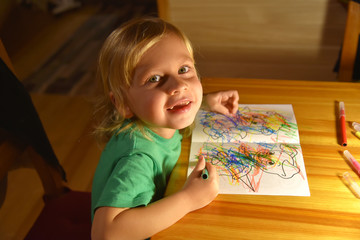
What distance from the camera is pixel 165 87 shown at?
30.7 inches

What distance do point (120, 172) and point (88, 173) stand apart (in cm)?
114

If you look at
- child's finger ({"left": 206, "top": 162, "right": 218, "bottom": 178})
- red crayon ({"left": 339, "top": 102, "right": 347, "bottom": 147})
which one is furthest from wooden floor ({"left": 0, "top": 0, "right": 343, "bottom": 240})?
child's finger ({"left": 206, "top": 162, "right": 218, "bottom": 178})

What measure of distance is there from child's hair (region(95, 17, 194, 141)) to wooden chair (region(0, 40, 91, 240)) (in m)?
0.21

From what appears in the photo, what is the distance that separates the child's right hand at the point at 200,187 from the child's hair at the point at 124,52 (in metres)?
0.21

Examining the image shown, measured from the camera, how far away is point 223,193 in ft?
2.42

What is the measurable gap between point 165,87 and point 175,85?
0.08 feet

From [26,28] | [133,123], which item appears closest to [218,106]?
[133,123]

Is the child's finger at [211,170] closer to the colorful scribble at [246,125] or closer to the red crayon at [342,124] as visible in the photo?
the colorful scribble at [246,125]

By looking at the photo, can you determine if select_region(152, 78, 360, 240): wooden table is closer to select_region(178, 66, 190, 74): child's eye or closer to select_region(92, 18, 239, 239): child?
select_region(92, 18, 239, 239): child

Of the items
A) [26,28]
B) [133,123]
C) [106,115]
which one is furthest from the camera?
[26,28]

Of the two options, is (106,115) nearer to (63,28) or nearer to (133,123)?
(133,123)

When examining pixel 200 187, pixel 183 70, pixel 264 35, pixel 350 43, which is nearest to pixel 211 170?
pixel 200 187

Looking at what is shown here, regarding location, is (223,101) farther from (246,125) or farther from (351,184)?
(351,184)

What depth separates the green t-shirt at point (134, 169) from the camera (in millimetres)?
700
